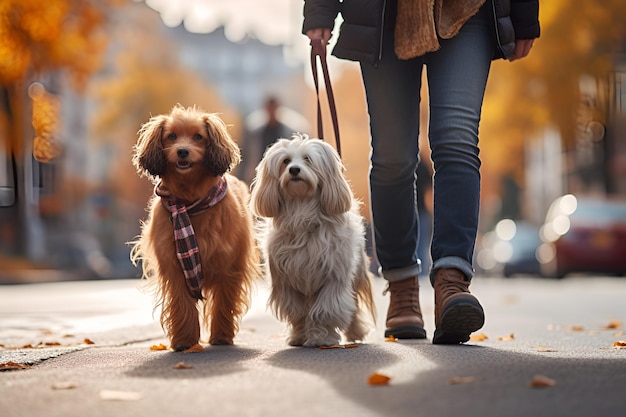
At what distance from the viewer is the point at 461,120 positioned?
16.3 ft

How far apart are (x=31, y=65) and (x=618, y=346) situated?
1958 cm

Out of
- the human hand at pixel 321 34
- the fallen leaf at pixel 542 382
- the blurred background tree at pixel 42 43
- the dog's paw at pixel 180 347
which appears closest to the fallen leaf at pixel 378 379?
the fallen leaf at pixel 542 382

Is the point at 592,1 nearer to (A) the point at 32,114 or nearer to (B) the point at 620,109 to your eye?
(B) the point at 620,109

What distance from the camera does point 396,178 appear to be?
5.36m

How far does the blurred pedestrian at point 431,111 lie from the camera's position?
490cm

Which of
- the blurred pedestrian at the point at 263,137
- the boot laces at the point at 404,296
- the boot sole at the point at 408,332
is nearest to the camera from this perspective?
the boot sole at the point at 408,332

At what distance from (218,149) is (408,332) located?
136 centimetres

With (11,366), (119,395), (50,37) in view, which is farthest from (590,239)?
(119,395)

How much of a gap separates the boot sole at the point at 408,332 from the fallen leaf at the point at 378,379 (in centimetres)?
184

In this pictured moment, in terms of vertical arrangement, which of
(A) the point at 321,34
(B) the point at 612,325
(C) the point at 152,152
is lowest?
(B) the point at 612,325

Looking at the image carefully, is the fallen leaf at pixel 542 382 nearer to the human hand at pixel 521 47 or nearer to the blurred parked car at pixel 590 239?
the human hand at pixel 521 47

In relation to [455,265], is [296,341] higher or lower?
lower

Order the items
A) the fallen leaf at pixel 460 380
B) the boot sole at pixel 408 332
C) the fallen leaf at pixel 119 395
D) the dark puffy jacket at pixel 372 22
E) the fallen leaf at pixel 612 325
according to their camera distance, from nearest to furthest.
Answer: the fallen leaf at pixel 119 395 → the fallen leaf at pixel 460 380 → the dark puffy jacket at pixel 372 22 → the boot sole at pixel 408 332 → the fallen leaf at pixel 612 325

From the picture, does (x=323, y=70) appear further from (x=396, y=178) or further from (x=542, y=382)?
(x=542, y=382)
